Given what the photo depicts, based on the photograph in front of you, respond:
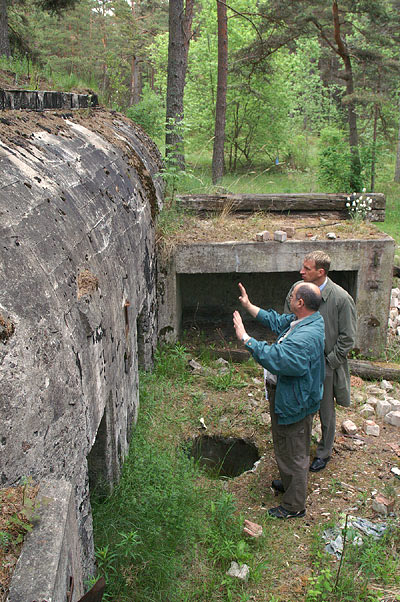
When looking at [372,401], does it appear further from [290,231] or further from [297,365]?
[297,365]

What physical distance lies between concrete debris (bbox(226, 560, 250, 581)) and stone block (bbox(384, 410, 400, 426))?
2.85 m

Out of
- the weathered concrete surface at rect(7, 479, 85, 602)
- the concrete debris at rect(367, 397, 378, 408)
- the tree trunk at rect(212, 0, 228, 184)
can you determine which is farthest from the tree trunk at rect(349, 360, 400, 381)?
the tree trunk at rect(212, 0, 228, 184)

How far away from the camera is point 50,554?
1537mm

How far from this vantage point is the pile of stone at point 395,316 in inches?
334

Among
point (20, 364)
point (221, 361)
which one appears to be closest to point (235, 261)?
point (221, 361)

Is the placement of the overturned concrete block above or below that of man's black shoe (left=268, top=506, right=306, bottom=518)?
above

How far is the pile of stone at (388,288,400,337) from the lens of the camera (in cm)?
848

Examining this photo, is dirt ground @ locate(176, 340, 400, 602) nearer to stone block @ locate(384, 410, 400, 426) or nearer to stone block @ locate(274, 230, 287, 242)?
stone block @ locate(384, 410, 400, 426)

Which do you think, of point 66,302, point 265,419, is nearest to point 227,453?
point 265,419

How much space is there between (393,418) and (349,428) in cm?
61

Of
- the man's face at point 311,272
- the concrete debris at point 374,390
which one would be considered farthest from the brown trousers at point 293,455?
the concrete debris at point 374,390

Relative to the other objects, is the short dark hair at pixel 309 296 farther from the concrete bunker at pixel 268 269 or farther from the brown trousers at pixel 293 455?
the concrete bunker at pixel 268 269

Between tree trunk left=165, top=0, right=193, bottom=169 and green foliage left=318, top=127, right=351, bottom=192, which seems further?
green foliage left=318, top=127, right=351, bottom=192

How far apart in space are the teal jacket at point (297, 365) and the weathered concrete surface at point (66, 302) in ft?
3.62
